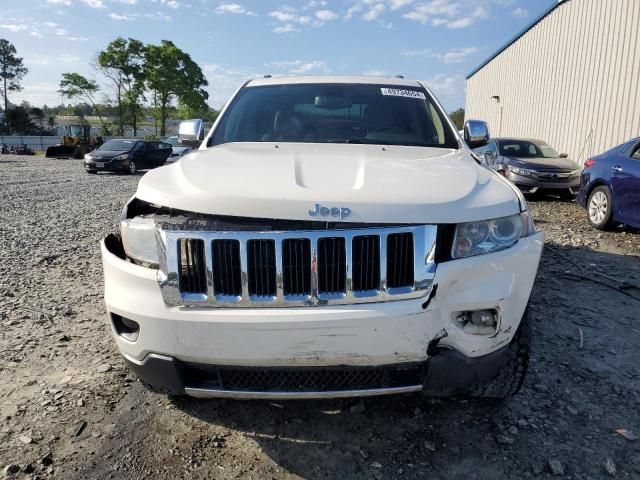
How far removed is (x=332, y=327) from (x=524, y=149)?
11294 millimetres

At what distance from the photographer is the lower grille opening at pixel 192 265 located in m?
1.90

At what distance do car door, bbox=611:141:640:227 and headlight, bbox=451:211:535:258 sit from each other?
5334 millimetres

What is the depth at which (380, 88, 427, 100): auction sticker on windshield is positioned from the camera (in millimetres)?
3574

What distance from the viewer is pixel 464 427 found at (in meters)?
2.33

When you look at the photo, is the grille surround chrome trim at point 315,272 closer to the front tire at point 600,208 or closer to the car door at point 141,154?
the front tire at point 600,208

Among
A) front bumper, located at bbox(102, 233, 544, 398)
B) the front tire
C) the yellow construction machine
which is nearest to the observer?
front bumper, located at bbox(102, 233, 544, 398)

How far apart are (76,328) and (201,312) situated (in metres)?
2.10

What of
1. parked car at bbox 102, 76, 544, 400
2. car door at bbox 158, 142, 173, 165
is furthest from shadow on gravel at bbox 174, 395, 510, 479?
car door at bbox 158, 142, 173, 165

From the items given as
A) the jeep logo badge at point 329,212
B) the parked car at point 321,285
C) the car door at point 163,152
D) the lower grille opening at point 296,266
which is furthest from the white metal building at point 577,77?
the car door at point 163,152

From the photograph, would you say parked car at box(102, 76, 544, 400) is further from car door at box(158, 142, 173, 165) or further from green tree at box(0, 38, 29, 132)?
green tree at box(0, 38, 29, 132)

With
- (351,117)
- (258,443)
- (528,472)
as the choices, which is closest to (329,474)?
(258,443)

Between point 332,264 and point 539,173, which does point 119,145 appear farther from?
point 332,264

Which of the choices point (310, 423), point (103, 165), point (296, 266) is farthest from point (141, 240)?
point (103, 165)

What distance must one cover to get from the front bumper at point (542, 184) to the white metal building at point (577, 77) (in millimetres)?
2702
